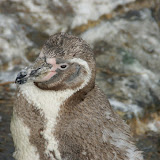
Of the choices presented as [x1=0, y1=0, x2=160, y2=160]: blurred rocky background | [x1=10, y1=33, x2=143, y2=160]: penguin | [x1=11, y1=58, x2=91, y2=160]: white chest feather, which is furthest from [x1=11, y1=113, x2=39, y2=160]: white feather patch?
[x1=0, y1=0, x2=160, y2=160]: blurred rocky background

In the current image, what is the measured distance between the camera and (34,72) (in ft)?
12.6

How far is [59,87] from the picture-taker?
3953 millimetres

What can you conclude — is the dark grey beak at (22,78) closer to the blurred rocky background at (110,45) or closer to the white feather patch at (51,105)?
the white feather patch at (51,105)

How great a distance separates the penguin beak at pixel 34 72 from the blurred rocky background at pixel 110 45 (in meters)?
→ 1.66

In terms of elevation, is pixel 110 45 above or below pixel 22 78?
below

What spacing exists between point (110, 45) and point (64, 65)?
11.6 ft

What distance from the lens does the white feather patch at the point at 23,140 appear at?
159 inches

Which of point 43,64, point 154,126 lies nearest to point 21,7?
point 154,126

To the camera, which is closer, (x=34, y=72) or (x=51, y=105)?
(x=34, y=72)

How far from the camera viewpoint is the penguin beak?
3.84m

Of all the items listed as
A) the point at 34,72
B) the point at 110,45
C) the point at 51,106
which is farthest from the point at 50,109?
the point at 110,45

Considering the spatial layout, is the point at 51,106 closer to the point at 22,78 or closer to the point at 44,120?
the point at 44,120

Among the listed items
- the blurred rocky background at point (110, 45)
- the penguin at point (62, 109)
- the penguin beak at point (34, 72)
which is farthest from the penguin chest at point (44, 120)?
the blurred rocky background at point (110, 45)

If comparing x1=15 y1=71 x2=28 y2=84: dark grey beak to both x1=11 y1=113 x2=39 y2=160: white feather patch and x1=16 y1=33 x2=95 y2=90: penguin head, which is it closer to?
x1=16 y1=33 x2=95 y2=90: penguin head
